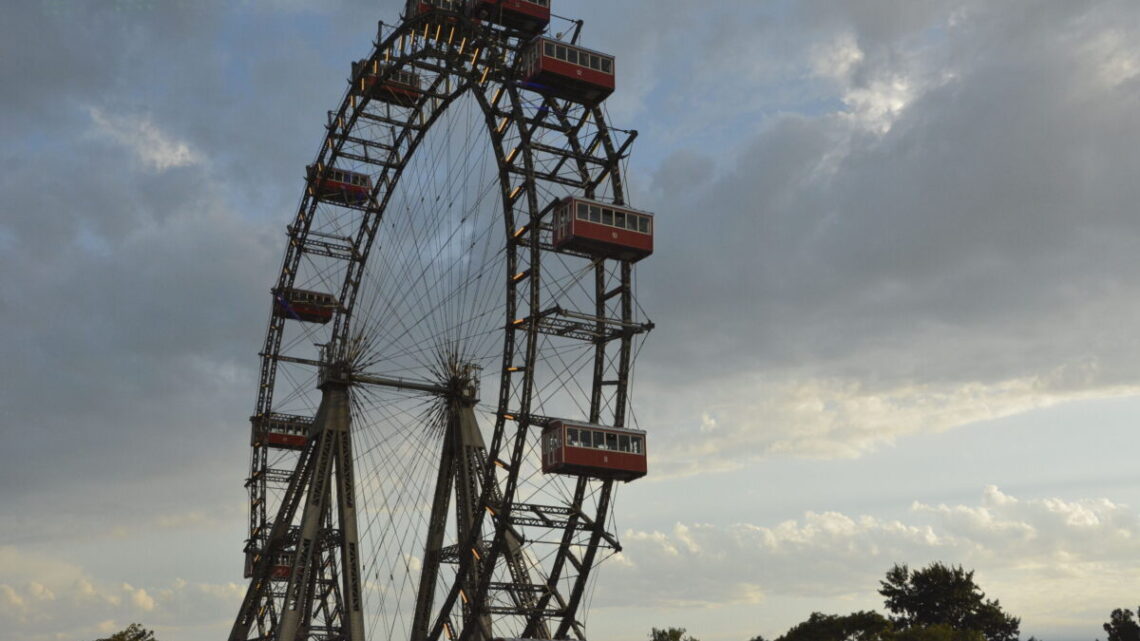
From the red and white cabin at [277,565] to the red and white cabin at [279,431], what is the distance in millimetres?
6531

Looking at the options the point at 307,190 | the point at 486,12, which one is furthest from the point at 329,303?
the point at 486,12

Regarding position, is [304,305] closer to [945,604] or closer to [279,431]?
[279,431]

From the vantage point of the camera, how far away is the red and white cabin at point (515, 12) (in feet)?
159

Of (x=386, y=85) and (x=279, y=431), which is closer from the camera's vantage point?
(x=386, y=85)

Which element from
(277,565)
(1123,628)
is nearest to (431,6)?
(277,565)

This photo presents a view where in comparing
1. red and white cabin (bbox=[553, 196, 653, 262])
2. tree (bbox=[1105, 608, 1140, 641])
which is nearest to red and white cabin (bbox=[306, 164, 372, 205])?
red and white cabin (bbox=[553, 196, 653, 262])

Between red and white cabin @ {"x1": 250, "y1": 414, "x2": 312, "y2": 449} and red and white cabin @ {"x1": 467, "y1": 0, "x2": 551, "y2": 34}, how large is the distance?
28879 mm

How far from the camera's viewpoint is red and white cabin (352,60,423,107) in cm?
5616

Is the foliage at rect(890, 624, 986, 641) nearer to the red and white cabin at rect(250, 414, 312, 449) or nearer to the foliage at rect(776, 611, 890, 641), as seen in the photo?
the foliage at rect(776, 611, 890, 641)

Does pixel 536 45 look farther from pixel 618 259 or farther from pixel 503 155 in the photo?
pixel 618 259

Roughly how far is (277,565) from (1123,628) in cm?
9407

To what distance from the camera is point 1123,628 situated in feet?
374

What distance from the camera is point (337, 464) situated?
171ft

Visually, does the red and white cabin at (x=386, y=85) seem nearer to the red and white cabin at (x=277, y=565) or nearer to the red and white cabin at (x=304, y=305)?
the red and white cabin at (x=304, y=305)
